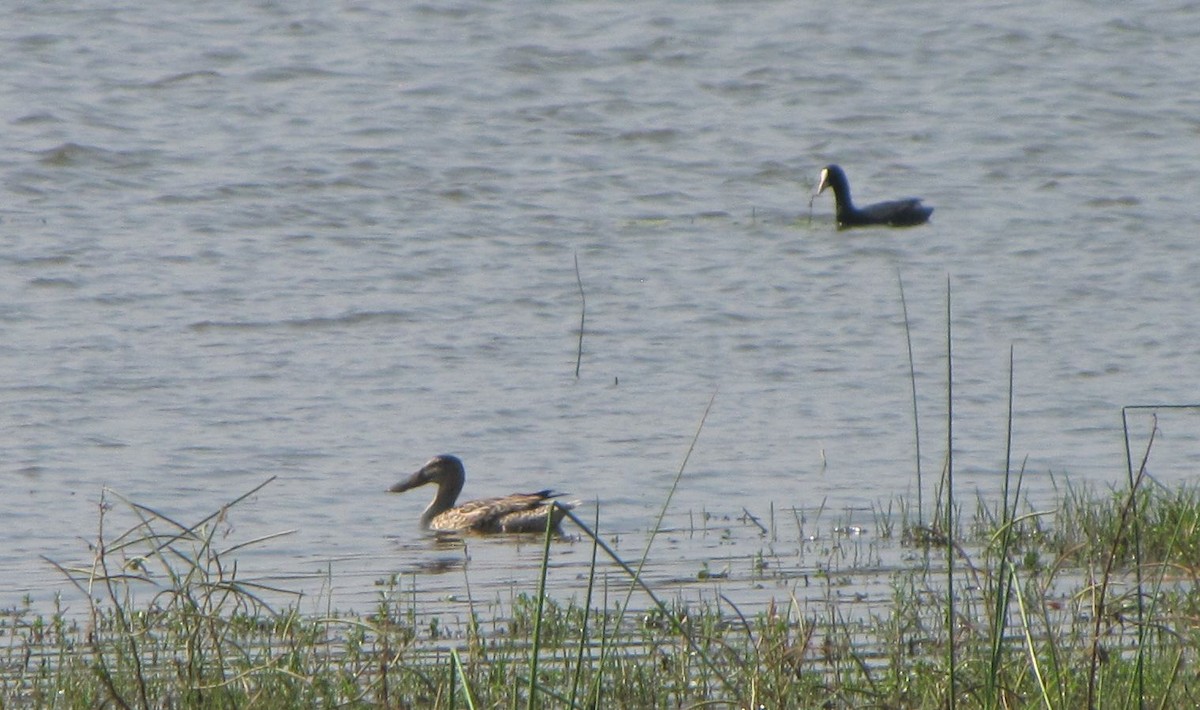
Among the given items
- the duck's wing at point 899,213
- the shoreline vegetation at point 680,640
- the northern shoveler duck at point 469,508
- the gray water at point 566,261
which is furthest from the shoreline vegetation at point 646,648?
the duck's wing at point 899,213

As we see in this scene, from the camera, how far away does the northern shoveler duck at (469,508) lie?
9.09 m

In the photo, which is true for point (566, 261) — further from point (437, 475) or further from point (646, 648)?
point (646, 648)

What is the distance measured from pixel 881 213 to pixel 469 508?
9.75m

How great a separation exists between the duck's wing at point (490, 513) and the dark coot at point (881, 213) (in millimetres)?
9503

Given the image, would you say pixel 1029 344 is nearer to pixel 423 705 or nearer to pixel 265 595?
A: pixel 265 595

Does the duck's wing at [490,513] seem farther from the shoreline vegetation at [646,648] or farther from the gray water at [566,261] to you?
the shoreline vegetation at [646,648]

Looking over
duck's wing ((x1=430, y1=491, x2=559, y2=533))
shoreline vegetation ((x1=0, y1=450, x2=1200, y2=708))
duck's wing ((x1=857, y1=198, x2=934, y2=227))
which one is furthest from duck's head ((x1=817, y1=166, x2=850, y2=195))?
shoreline vegetation ((x1=0, y1=450, x2=1200, y2=708))

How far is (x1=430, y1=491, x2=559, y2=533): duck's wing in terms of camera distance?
29.9ft

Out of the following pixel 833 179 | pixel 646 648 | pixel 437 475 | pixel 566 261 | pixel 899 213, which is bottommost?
pixel 899 213

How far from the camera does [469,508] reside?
9.42 meters

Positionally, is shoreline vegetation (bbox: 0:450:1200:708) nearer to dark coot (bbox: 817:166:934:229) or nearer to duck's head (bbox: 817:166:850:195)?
dark coot (bbox: 817:166:934:229)

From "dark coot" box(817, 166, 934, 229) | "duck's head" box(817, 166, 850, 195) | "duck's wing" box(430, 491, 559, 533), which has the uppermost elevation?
"duck's wing" box(430, 491, 559, 533)

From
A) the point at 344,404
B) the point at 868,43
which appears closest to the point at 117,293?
the point at 344,404

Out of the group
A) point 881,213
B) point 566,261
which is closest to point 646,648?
point 566,261
